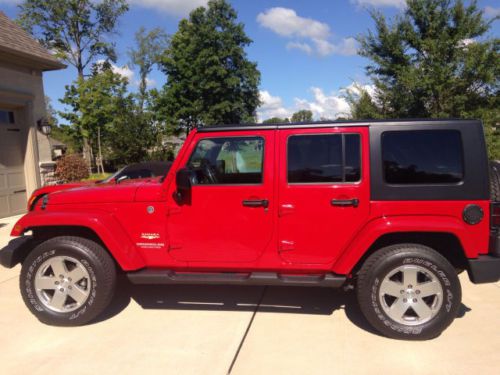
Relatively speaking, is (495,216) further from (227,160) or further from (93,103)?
(93,103)

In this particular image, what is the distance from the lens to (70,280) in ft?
12.0

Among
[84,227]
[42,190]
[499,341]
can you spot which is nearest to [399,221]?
[499,341]

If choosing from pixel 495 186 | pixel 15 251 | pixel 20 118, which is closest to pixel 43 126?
pixel 20 118

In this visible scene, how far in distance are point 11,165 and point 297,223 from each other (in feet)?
30.0

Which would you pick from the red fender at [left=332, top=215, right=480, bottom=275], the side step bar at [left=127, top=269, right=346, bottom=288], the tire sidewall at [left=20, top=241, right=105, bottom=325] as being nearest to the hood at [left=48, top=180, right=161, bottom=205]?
the tire sidewall at [left=20, top=241, right=105, bottom=325]

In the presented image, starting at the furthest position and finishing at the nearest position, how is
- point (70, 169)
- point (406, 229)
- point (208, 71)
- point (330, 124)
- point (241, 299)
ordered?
point (208, 71)
point (70, 169)
point (241, 299)
point (330, 124)
point (406, 229)

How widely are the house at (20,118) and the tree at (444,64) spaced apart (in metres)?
9.48

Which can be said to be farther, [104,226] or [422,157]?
[104,226]

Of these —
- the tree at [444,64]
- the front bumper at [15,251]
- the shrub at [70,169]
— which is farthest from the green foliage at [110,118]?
the front bumper at [15,251]

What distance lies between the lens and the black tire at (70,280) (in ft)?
11.7

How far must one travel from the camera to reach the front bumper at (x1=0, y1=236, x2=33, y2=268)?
12.3ft

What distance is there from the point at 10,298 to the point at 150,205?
7.34 ft

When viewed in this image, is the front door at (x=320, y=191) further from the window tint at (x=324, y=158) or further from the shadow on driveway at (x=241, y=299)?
the shadow on driveway at (x=241, y=299)

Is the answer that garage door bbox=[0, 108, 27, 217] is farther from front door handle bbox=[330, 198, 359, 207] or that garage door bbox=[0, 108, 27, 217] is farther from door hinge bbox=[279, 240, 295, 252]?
front door handle bbox=[330, 198, 359, 207]
